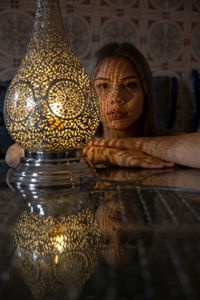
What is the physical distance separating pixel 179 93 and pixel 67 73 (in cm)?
106

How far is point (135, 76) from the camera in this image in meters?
0.79

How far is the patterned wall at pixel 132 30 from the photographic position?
48.9 inches

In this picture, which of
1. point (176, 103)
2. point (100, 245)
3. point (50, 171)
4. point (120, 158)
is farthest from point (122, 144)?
point (176, 103)

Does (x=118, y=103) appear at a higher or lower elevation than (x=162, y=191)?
higher

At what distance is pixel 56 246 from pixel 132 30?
1319 mm

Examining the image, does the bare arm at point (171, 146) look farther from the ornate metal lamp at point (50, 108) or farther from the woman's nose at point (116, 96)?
the ornate metal lamp at point (50, 108)

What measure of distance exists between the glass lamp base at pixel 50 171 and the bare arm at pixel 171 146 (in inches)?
9.8

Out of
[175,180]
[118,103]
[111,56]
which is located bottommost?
[175,180]

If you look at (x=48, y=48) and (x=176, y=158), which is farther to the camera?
(x=176, y=158)

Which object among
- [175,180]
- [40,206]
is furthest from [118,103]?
[40,206]

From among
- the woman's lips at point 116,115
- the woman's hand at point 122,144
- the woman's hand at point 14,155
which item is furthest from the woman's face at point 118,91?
the woman's hand at point 14,155

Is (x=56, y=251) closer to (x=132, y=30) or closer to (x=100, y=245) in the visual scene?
(x=100, y=245)

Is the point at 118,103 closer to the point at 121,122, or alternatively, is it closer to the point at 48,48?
the point at 121,122

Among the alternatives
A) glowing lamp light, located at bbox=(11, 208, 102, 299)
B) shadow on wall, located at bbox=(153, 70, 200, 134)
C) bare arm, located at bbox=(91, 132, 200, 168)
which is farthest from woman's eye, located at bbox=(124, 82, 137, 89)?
glowing lamp light, located at bbox=(11, 208, 102, 299)
